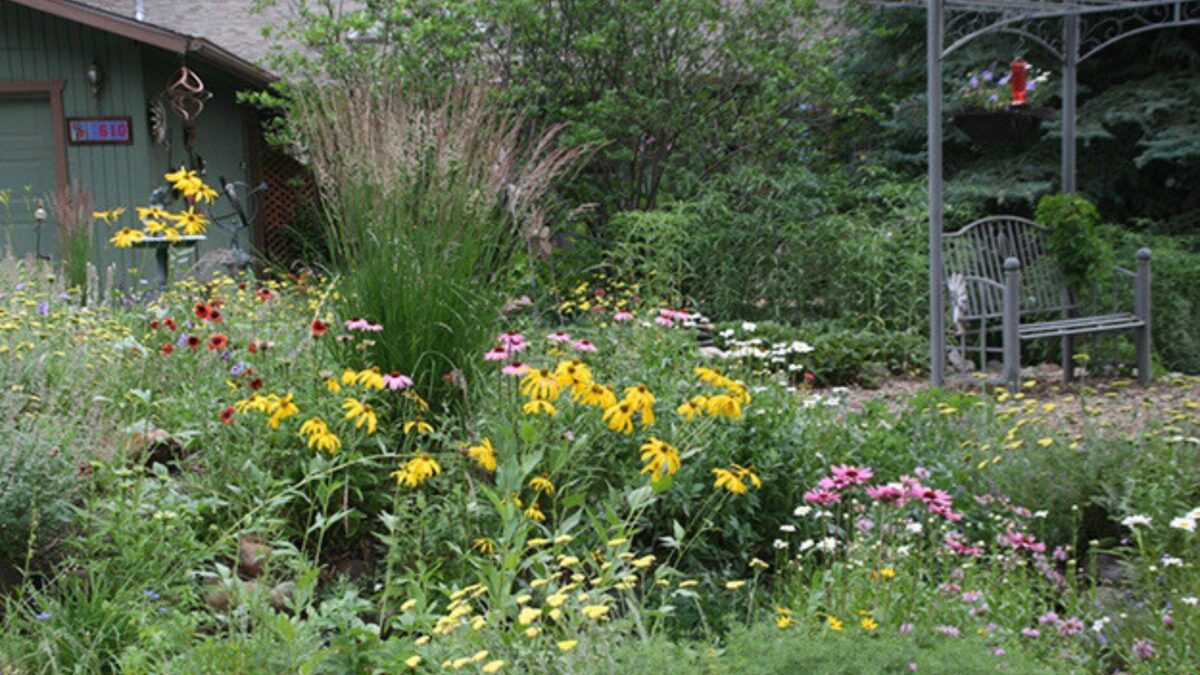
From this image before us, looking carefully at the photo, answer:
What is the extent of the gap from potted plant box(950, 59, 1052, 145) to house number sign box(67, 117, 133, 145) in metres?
6.94

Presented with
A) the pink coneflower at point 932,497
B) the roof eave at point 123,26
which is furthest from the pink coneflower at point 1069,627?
the roof eave at point 123,26

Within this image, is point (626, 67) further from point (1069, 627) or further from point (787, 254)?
point (1069, 627)

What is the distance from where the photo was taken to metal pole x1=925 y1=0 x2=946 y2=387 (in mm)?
7508

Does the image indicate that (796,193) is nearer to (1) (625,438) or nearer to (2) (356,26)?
(2) (356,26)

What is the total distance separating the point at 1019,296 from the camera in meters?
8.39

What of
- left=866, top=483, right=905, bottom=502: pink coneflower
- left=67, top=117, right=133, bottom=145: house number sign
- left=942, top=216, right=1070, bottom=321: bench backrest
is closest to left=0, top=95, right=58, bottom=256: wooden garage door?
left=67, top=117, right=133, bottom=145: house number sign

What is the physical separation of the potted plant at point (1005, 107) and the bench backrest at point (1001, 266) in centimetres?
64

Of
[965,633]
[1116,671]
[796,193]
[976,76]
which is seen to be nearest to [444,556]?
[965,633]

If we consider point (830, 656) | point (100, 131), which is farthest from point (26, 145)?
point (830, 656)

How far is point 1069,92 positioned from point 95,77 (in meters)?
7.85

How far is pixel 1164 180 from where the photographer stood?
40.3ft

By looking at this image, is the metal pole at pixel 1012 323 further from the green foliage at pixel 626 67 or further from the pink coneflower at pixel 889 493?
the pink coneflower at pixel 889 493

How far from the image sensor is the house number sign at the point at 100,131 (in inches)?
440

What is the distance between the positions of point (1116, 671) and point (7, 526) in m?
2.93
